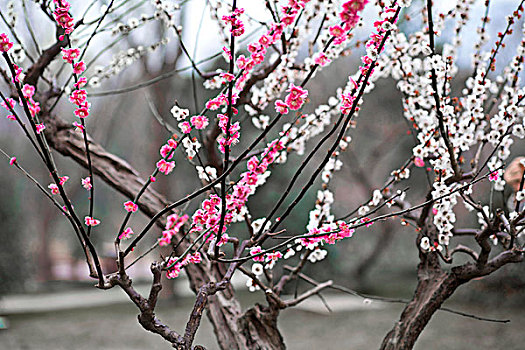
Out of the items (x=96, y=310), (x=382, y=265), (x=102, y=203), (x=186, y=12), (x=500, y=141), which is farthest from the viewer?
(x=102, y=203)

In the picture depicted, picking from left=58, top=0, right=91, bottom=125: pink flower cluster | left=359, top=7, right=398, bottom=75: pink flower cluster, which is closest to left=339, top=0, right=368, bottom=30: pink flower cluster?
left=359, top=7, right=398, bottom=75: pink flower cluster

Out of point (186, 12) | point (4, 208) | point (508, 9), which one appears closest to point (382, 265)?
point (508, 9)

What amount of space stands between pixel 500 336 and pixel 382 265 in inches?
176

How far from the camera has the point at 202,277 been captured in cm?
227

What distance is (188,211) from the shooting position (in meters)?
7.89

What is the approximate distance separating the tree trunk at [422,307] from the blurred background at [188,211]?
139 cm

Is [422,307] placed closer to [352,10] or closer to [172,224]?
[172,224]

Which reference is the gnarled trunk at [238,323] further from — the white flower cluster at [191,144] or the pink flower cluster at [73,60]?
the pink flower cluster at [73,60]

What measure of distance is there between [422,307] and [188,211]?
603cm

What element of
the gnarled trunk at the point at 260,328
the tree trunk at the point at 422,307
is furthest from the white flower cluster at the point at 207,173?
the tree trunk at the point at 422,307

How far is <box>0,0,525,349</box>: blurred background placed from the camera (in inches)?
201

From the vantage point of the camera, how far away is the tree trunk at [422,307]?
207 cm

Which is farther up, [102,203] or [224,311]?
[102,203]

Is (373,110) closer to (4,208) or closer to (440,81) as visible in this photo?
(4,208)
